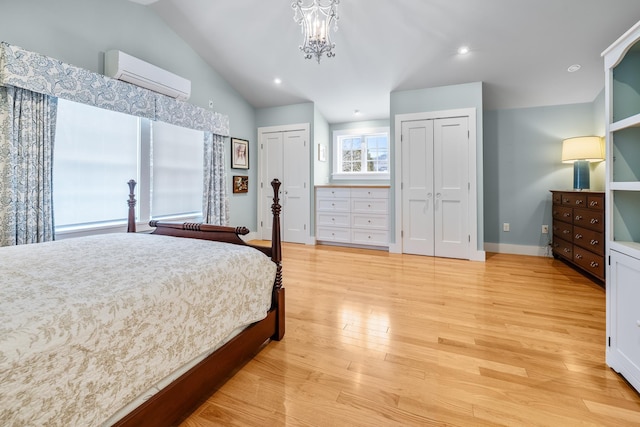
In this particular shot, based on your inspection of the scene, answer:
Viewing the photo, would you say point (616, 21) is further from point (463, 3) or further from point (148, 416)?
point (148, 416)

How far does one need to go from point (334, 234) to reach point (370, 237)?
62 centimetres

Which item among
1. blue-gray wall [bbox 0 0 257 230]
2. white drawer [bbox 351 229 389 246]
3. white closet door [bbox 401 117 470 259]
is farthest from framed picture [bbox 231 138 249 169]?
white closet door [bbox 401 117 470 259]

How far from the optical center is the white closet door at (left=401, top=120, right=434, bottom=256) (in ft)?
13.9

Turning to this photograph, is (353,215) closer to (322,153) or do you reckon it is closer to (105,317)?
(322,153)

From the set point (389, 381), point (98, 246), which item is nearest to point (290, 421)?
point (389, 381)

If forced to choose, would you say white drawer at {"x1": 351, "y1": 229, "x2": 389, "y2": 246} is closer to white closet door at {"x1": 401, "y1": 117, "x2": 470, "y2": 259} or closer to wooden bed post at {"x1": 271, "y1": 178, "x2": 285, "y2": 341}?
white closet door at {"x1": 401, "y1": 117, "x2": 470, "y2": 259}

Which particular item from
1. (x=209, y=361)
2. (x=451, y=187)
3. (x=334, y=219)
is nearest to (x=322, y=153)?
(x=334, y=219)

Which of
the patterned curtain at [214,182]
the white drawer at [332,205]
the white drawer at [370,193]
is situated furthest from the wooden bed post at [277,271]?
the white drawer at [332,205]

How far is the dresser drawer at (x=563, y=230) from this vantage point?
11.6ft

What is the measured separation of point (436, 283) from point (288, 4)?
3.35 metres

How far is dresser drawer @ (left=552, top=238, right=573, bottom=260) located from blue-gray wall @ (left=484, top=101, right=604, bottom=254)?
0.83 ft

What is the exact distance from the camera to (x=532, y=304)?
8.36 ft

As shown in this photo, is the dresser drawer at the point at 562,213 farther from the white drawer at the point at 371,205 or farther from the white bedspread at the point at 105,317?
the white bedspread at the point at 105,317

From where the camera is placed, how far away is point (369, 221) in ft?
15.6
